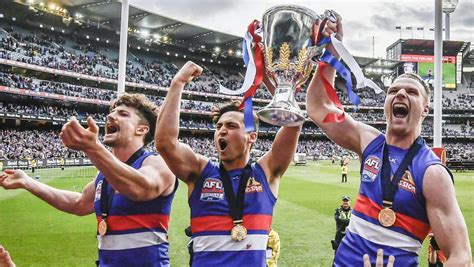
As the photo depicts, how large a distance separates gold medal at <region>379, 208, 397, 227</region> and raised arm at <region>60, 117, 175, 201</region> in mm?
1454

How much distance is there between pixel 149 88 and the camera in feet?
196

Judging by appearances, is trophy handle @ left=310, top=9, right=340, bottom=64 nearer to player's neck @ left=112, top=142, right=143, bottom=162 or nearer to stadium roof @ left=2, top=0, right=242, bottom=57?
player's neck @ left=112, top=142, right=143, bottom=162

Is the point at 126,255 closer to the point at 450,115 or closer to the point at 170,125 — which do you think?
the point at 170,125

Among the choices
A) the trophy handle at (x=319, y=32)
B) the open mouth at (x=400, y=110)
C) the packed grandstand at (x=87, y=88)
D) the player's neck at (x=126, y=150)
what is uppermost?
the packed grandstand at (x=87, y=88)

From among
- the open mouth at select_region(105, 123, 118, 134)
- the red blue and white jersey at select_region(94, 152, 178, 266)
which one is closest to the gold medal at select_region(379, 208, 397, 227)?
the red blue and white jersey at select_region(94, 152, 178, 266)

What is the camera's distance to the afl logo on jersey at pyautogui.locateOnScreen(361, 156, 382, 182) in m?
2.84

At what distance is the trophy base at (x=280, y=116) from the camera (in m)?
2.55

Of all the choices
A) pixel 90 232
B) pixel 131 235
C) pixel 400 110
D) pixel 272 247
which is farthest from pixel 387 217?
pixel 90 232

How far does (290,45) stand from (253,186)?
1002 mm

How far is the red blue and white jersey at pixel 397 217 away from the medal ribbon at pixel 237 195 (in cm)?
71

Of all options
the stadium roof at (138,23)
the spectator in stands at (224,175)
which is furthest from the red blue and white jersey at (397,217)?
the stadium roof at (138,23)

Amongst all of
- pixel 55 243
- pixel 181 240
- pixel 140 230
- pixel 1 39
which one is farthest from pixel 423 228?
pixel 1 39

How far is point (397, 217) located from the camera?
261 cm

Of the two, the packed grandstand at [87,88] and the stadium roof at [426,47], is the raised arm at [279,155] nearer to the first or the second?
the packed grandstand at [87,88]
